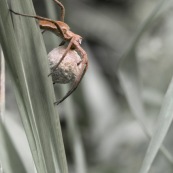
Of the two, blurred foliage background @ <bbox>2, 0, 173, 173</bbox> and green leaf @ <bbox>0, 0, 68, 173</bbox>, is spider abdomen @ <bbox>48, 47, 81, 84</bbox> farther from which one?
blurred foliage background @ <bbox>2, 0, 173, 173</bbox>

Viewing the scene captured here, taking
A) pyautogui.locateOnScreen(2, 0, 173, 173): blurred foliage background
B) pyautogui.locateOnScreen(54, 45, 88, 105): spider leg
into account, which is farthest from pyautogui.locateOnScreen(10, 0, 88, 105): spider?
pyautogui.locateOnScreen(2, 0, 173, 173): blurred foliage background

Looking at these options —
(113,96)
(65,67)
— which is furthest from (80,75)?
(113,96)

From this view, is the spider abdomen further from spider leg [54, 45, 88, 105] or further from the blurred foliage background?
the blurred foliage background

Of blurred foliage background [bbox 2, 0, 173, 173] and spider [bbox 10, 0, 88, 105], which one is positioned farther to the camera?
blurred foliage background [bbox 2, 0, 173, 173]

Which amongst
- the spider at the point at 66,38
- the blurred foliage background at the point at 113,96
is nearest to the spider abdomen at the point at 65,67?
the spider at the point at 66,38

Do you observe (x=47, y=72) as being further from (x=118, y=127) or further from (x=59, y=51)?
(x=118, y=127)

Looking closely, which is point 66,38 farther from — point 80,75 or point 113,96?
point 113,96

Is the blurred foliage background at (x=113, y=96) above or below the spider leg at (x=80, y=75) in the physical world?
below

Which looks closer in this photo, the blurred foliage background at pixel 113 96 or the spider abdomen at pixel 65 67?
the spider abdomen at pixel 65 67

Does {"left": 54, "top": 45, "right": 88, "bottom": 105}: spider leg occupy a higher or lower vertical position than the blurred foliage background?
higher

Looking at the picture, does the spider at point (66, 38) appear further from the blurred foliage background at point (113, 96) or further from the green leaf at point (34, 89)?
the blurred foliage background at point (113, 96)

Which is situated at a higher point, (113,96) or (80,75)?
(80,75)
